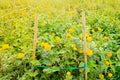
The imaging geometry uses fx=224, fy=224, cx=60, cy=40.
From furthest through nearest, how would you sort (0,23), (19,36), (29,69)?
(0,23)
(19,36)
(29,69)

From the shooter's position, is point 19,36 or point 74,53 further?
point 19,36

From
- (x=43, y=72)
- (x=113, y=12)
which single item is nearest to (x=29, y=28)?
(x=43, y=72)

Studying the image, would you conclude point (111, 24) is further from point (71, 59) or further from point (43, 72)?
point (43, 72)

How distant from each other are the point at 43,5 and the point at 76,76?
2.20 meters

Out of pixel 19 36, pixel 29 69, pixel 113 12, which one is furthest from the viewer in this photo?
pixel 113 12

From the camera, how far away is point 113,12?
4262 mm

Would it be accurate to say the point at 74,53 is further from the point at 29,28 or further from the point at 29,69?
the point at 29,28

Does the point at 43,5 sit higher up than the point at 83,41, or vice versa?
the point at 43,5

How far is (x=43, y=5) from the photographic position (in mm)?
4340

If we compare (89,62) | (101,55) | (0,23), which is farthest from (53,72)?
(0,23)

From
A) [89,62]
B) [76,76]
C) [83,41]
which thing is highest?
[83,41]

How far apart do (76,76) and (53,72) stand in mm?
269

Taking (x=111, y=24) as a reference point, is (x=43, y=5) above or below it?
above

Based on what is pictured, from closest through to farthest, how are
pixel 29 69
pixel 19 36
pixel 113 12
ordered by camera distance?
pixel 29 69, pixel 19 36, pixel 113 12
